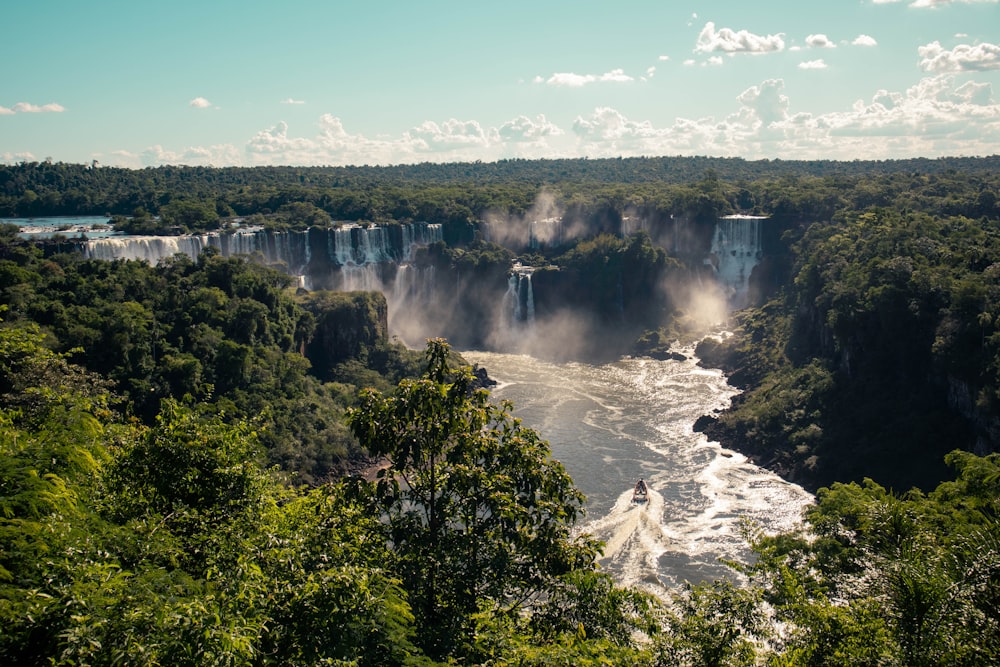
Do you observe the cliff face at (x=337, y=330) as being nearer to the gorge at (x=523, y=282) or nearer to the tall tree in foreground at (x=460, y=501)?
the gorge at (x=523, y=282)

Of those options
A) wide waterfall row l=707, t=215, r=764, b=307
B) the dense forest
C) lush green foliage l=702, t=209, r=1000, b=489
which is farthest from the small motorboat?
wide waterfall row l=707, t=215, r=764, b=307

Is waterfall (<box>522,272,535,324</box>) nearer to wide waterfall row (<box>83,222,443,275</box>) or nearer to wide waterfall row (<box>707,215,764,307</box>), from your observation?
wide waterfall row (<box>83,222,443,275</box>)

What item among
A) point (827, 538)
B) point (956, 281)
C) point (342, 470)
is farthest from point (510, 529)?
point (956, 281)

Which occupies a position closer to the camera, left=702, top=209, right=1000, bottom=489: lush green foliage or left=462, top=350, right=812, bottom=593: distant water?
left=462, top=350, right=812, bottom=593: distant water

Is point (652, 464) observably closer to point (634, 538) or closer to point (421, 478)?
point (634, 538)

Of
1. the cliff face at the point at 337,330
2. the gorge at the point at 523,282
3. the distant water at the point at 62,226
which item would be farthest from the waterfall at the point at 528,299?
the distant water at the point at 62,226

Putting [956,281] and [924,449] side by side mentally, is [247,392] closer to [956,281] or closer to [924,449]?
[924,449]
